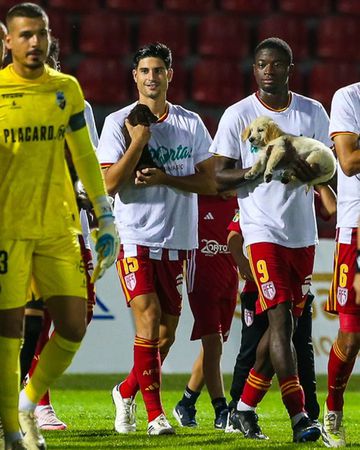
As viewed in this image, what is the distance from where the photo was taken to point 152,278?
23.6ft

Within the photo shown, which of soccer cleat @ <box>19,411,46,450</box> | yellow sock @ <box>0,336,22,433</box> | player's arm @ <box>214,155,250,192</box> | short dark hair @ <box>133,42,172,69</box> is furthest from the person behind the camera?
short dark hair @ <box>133,42,172,69</box>

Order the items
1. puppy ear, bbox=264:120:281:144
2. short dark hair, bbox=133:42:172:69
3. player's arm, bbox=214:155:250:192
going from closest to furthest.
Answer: puppy ear, bbox=264:120:281:144 < player's arm, bbox=214:155:250:192 < short dark hair, bbox=133:42:172:69

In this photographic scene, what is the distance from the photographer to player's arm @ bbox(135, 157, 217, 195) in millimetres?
7078

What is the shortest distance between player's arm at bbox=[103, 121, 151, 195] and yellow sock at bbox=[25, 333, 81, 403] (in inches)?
58.8

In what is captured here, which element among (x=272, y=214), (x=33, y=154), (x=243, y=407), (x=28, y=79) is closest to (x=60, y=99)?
(x=28, y=79)

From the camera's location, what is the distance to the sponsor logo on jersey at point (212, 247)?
8.23 meters

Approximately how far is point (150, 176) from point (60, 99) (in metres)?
1.50

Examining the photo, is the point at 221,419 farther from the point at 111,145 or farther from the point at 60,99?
the point at 60,99

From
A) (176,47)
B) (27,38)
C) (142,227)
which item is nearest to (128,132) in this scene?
(142,227)

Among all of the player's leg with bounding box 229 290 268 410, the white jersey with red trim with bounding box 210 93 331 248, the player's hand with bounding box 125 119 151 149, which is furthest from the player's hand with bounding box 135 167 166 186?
the player's leg with bounding box 229 290 268 410

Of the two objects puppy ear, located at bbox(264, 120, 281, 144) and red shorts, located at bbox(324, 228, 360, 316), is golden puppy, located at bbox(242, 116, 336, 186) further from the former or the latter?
red shorts, located at bbox(324, 228, 360, 316)

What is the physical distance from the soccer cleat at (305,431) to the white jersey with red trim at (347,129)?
103cm

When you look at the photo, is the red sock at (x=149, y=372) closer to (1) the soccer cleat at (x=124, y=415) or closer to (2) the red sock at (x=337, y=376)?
(1) the soccer cleat at (x=124, y=415)

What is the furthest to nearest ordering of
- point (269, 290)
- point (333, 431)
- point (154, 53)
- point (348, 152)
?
point (154, 53) < point (269, 290) < point (333, 431) < point (348, 152)
